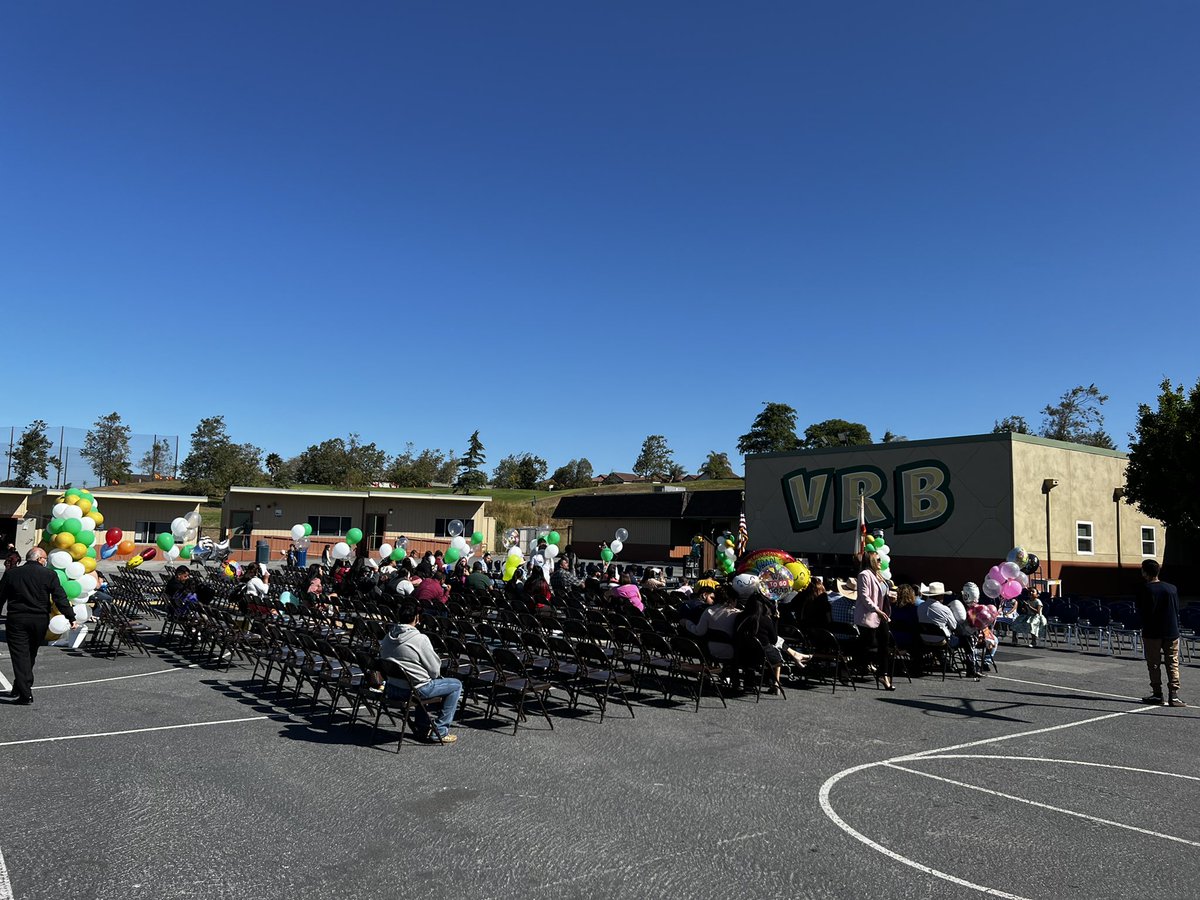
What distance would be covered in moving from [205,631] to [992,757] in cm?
1014

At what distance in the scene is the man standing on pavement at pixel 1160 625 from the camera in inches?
376

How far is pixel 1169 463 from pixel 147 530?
40122 millimetres

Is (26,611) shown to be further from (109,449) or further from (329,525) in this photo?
(109,449)

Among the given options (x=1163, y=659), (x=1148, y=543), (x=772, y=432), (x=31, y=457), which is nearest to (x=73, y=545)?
(x=1163, y=659)

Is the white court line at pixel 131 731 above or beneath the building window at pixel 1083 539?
beneath

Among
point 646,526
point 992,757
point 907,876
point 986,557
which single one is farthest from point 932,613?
point 646,526

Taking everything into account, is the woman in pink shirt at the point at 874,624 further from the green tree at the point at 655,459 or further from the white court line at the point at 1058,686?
the green tree at the point at 655,459

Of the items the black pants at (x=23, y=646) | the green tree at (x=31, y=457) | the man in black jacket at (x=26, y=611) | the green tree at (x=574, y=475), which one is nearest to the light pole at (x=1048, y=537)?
the man in black jacket at (x=26, y=611)

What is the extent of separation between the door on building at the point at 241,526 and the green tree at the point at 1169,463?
1402 inches

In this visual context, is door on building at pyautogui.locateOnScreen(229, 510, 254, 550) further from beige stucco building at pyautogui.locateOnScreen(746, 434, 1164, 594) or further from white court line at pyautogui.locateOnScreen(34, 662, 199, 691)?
white court line at pyautogui.locateOnScreen(34, 662, 199, 691)

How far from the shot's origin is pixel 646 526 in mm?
47469

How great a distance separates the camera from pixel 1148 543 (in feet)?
89.8

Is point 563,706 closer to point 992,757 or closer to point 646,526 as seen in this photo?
point 992,757

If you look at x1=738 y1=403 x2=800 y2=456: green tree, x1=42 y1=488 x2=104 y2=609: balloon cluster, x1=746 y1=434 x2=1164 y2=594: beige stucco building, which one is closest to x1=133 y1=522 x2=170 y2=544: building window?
x1=42 y1=488 x2=104 y2=609: balloon cluster
